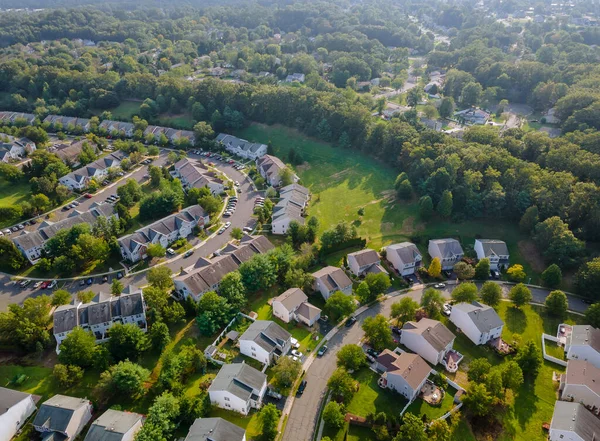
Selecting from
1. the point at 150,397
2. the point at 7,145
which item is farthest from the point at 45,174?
the point at 150,397

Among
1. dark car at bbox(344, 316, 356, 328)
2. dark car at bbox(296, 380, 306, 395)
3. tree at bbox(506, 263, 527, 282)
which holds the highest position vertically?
tree at bbox(506, 263, 527, 282)

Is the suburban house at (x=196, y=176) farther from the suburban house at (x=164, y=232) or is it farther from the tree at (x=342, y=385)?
the tree at (x=342, y=385)

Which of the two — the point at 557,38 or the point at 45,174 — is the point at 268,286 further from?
the point at 557,38

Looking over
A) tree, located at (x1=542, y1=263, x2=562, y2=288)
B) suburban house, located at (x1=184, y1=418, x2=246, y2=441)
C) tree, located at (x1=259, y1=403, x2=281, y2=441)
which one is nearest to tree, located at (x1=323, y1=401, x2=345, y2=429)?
tree, located at (x1=259, y1=403, x2=281, y2=441)

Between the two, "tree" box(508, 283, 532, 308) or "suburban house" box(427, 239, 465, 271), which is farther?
"suburban house" box(427, 239, 465, 271)

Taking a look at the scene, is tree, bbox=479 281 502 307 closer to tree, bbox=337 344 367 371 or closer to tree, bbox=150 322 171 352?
tree, bbox=337 344 367 371

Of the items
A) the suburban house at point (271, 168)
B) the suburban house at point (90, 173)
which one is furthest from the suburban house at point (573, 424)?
the suburban house at point (90, 173)

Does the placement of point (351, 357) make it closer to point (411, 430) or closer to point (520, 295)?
point (411, 430)

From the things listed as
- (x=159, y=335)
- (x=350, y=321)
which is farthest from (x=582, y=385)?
(x=159, y=335)
